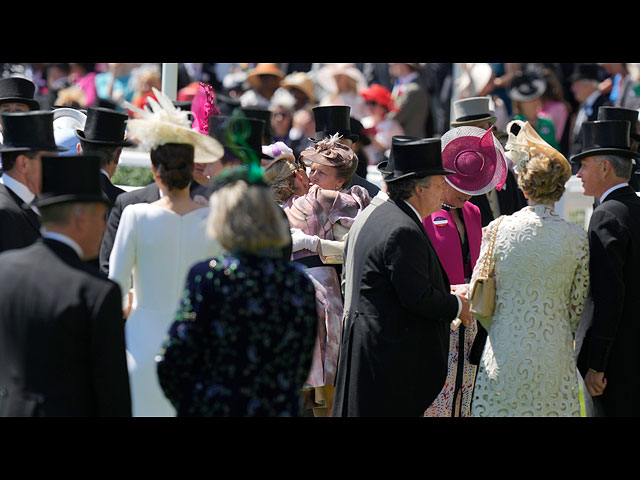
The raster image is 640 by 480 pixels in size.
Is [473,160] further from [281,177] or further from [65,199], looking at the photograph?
[65,199]

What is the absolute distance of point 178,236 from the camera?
4.91 meters

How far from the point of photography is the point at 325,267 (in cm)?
674

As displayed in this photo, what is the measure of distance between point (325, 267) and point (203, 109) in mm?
1353

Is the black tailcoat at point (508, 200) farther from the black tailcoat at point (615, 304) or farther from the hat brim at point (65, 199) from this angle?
the hat brim at point (65, 199)

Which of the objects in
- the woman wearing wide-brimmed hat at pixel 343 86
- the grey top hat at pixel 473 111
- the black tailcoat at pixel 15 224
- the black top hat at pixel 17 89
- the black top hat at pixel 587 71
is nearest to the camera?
the black tailcoat at pixel 15 224

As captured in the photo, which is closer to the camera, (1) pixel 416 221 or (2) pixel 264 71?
(1) pixel 416 221

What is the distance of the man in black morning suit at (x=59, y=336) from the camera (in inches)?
151

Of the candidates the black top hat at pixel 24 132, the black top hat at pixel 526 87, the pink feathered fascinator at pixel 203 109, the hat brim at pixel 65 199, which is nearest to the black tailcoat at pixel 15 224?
the black top hat at pixel 24 132

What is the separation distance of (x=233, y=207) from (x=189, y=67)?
1108 cm

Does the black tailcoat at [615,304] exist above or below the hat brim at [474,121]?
below

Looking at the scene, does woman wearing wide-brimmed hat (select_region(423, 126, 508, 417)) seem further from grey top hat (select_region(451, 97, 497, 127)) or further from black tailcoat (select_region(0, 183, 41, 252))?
black tailcoat (select_region(0, 183, 41, 252))

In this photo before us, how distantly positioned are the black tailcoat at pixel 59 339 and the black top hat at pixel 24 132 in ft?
6.54

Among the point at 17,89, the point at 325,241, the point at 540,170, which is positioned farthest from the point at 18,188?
the point at 540,170
